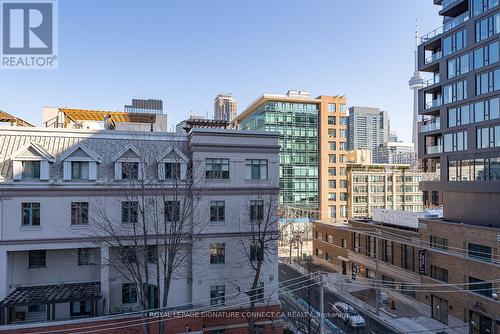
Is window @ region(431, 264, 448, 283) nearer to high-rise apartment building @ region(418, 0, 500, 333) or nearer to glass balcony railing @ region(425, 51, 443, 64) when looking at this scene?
high-rise apartment building @ region(418, 0, 500, 333)

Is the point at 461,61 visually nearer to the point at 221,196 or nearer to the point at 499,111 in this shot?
the point at 499,111

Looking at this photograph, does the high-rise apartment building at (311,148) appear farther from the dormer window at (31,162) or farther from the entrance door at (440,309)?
the dormer window at (31,162)

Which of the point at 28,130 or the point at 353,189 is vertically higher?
the point at 28,130

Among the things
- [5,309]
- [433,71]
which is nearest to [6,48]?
[5,309]

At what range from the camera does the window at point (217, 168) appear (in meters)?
22.3

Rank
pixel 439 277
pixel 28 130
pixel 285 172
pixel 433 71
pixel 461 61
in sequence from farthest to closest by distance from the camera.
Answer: pixel 285 172 < pixel 433 71 < pixel 461 61 < pixel 439 277 < pixel 28 130

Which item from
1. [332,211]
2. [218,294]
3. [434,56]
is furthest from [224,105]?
[218,294]

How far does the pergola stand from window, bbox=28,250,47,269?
4.28 feet

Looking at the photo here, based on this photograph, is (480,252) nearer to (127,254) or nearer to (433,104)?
(433,104)

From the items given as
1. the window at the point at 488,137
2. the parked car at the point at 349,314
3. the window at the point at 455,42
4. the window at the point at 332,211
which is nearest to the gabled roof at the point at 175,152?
the parked car at the point at 349,314

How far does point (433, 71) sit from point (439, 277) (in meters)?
24.6

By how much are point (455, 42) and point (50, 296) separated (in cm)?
4373

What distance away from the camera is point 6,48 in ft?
64.7

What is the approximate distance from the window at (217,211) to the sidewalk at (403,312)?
9.44 metres
